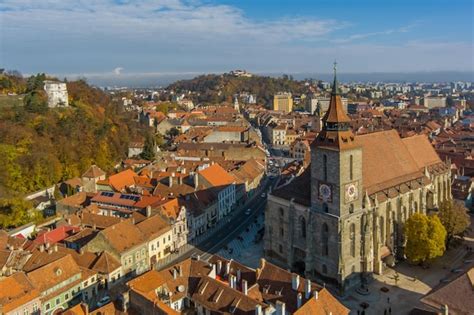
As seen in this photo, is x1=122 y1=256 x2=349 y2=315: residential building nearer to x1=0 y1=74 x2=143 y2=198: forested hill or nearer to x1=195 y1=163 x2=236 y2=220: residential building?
x1=195 y1=163 x2=236 y2=220: residential building

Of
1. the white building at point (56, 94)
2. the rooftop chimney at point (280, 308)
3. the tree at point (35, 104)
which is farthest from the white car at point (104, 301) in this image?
the white building at point (56, 94)

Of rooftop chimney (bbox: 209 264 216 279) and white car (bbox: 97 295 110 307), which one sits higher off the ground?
rooftop chimney (bbox: 209 264 216 279)

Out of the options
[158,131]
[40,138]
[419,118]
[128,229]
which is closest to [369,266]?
[128,229]

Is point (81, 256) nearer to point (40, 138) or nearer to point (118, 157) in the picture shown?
point (40, 138)

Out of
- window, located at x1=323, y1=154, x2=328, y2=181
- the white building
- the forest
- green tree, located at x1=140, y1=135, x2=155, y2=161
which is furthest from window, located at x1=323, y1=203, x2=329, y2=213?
the white building

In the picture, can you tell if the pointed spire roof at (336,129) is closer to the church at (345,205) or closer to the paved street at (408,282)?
the church at (345,205)

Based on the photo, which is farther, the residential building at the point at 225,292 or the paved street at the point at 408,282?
the paved street at the point at 408,282
